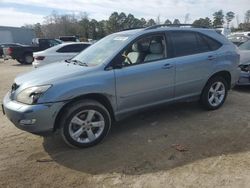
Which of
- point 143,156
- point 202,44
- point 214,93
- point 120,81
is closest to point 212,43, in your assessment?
point 202,44

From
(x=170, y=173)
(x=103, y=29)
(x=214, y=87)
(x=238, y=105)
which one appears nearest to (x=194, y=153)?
(x=170, y=173)

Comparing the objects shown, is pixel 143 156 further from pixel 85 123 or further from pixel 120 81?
pixel 120 81

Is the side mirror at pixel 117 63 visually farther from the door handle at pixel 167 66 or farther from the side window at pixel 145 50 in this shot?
the door handle at pixel 167 66

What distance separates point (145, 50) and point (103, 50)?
725 millimetres

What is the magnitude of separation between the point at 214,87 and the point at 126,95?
2248 millimetres

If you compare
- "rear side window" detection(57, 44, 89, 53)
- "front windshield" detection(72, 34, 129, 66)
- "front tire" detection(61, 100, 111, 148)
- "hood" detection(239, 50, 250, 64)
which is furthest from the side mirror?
"rear side window" detection(57, 44, 89, 53)

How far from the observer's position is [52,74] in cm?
460

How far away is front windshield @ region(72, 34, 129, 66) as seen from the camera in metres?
4.94

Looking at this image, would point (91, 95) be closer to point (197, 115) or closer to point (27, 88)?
point (27, 88)

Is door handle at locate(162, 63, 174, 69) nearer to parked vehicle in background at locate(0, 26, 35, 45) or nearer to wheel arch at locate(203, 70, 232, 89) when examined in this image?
wheel arch at locate(203, 70, 232, 89)

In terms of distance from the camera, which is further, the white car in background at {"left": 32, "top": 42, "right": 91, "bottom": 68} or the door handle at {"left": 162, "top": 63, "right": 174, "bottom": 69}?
the white car in background at {"left": 32, "top": 42, "right": 91, "bottom": 68}

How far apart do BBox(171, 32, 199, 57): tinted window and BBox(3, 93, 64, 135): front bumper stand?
2440mm

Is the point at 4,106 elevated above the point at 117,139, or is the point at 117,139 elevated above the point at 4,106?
the point at 4,106

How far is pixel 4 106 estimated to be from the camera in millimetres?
4512
